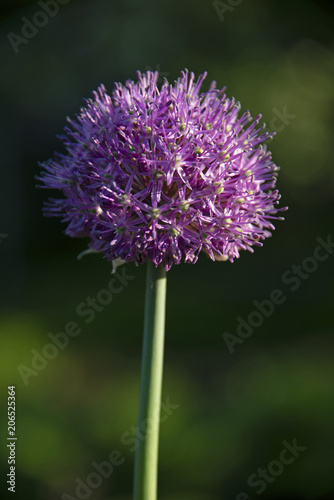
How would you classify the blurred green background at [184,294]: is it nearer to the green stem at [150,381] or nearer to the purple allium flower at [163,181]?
the purple allium flower at [163,181]

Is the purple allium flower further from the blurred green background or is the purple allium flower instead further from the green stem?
the blurred green background

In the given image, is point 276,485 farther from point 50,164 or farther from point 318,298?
point 318,298

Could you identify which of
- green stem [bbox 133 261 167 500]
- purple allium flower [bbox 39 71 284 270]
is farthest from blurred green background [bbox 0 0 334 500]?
green stem [bbox 133 261 167 500]

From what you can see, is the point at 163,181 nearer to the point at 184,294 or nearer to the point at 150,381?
the point at 150,381

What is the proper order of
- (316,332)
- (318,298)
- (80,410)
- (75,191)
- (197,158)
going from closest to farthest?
(197,158), (75,191), (80,410), (316,332), (318,298)

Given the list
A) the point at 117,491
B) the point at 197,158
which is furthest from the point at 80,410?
the point at 197,158
